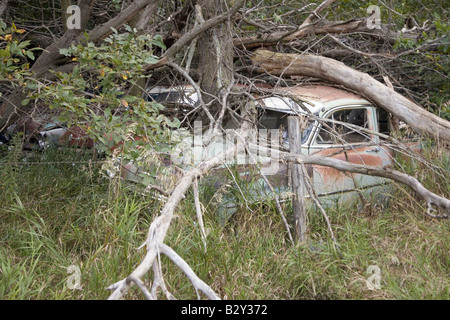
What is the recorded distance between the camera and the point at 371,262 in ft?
13.2

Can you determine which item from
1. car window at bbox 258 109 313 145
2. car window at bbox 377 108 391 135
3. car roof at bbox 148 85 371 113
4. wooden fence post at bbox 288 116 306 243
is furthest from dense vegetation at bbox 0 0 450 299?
car window at bbox 258 109 313 145

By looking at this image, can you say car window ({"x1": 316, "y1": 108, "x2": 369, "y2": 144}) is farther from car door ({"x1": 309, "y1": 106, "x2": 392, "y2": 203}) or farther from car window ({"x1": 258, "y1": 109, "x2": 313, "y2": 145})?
car window ({"x1": 258, "y1": 109, "x2": 313, "y2": 145})

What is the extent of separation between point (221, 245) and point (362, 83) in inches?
121

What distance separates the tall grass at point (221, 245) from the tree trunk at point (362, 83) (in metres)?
0.43

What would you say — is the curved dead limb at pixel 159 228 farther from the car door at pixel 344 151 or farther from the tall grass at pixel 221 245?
the car door at pixel 344 151

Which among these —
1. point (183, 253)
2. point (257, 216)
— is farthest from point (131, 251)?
point (257, 216)

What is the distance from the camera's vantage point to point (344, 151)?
5.14 m

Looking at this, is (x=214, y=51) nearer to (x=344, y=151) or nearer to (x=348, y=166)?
(x=344, y=151)

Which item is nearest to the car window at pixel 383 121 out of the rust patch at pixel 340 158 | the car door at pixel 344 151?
the car door at pixel 344 151

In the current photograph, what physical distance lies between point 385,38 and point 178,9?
2.97 metres

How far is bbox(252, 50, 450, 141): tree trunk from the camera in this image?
5500 millimetres

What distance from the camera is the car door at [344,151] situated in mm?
5074

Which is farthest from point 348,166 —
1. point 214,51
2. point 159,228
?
point 214,51
